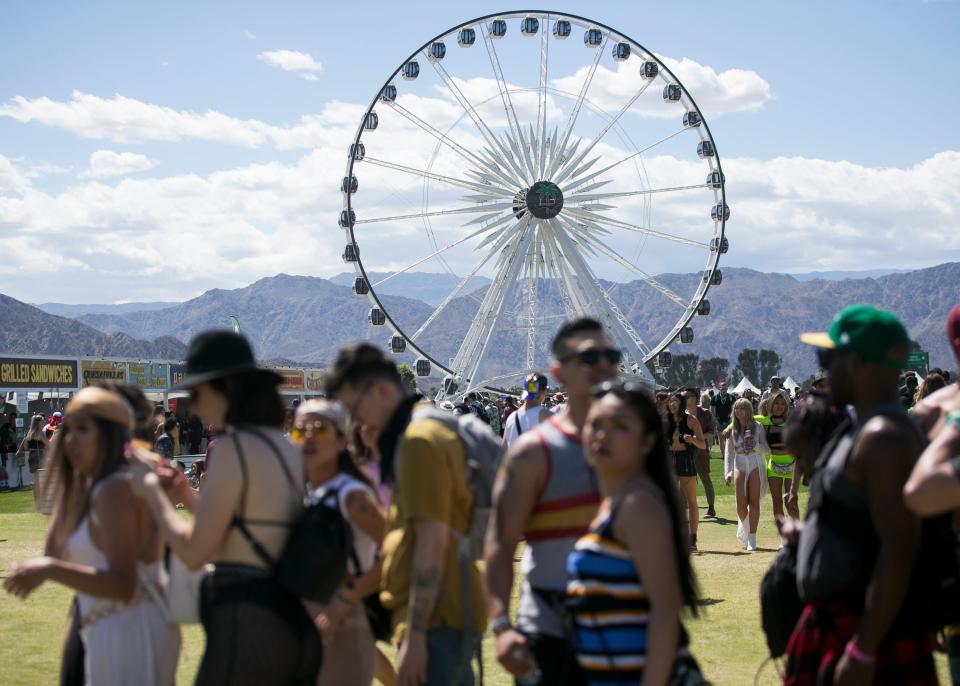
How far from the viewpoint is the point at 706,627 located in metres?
8.77

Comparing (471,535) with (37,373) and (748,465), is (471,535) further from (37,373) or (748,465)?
(37,373)

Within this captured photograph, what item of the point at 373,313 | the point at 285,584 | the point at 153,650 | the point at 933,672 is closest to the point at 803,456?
the point at 933,672

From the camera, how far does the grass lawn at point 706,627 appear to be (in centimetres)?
759

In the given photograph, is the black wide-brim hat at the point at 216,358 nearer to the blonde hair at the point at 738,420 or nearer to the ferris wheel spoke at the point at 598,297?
the blonde hair at the point at 738,420

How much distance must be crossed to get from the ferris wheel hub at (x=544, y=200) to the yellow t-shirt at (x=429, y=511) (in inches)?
1177

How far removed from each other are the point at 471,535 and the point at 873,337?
1.54 metres

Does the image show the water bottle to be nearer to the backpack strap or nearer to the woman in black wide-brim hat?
the woman in black wide-brim hat

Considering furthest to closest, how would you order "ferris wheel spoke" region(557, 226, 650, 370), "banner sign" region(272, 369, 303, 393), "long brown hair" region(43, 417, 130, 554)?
"banner sign" region(272, 369, 303, 393)
"ferris wheel spoke" region(557, 226, 650, 370)
"long brown hair" region(43, 417, 130, 554)

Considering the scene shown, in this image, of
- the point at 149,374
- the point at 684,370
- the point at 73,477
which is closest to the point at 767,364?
the point at 684,370

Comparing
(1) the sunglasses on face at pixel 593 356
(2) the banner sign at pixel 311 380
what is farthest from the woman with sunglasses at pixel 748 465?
(2) the banner sign at pixel 311 380

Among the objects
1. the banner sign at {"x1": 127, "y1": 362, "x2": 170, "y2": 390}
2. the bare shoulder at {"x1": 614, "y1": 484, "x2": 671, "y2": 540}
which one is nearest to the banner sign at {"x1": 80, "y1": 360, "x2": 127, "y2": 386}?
the banner sign at {"x1": 127, "y1": 362, "x2": 170, "y2": 390}

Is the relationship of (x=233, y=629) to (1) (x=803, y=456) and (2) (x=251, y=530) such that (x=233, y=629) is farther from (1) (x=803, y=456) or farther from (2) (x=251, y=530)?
(1) (x=803, y=456)

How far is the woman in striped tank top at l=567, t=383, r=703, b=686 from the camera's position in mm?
3410

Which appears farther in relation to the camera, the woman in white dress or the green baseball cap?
the woman in white dress
